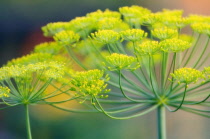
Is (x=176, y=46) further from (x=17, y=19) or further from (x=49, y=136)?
(x=17, y=19)

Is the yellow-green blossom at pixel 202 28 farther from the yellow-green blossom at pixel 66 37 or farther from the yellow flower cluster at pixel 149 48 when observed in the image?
the yellow-green blossom at pixel 66 37

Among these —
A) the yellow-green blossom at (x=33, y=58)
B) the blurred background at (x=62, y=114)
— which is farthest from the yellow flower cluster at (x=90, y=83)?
the blurred background at (x=62, y=114)

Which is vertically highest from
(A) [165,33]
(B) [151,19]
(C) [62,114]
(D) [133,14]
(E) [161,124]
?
(C) [62,114]

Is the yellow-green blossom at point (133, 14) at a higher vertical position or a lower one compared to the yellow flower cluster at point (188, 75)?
higher

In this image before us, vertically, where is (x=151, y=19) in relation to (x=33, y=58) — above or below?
above

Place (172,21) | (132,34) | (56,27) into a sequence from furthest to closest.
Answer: (56,27) → (172,21) → (132,34)

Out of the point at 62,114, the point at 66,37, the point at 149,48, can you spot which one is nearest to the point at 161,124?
the point at 149,48

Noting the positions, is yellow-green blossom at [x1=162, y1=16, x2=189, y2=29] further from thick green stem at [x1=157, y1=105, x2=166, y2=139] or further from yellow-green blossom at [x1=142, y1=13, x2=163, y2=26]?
thick green stem at [x1=157, y1=105, x2=166, y2=139]

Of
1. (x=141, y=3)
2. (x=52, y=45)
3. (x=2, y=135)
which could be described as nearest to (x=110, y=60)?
(x=52, y=45)

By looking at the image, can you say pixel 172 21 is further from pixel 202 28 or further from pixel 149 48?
pixel 149 48
